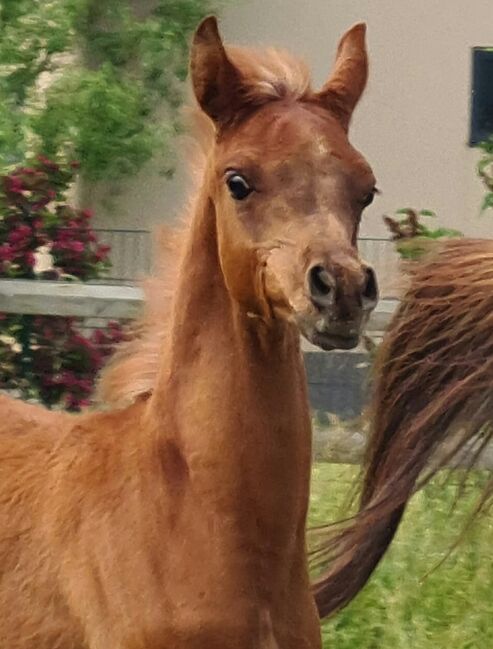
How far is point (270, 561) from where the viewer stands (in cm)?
283

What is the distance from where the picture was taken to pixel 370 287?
240 cm

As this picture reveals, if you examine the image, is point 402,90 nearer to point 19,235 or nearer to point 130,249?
point 130,249

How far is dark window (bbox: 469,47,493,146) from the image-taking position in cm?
1203

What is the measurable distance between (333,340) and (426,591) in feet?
7.76

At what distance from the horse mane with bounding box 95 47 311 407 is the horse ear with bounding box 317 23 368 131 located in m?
0.05

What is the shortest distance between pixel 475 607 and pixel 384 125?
27.2 feet

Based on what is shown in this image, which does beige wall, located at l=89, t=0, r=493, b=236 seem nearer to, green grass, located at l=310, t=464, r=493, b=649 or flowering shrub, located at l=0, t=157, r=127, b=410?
flowering shrub, located at l=0, t=157, r=127, b=410

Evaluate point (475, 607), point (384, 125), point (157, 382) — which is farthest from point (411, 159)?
point (157, 382)

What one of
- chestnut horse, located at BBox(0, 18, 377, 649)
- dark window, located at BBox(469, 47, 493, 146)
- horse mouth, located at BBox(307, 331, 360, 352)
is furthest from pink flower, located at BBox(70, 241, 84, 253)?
dark window, located at BBox(469, 47, 493, 146)

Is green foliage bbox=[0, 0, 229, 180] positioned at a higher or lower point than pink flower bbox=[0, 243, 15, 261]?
higher

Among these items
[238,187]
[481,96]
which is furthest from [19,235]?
[481,96]

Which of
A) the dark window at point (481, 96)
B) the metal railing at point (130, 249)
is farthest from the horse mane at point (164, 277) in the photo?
the dark window at point (481, 96)

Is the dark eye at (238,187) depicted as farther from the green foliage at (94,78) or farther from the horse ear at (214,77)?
the green foliage at (94,78)

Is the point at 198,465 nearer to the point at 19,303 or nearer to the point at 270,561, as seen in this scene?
the point at 270,561
